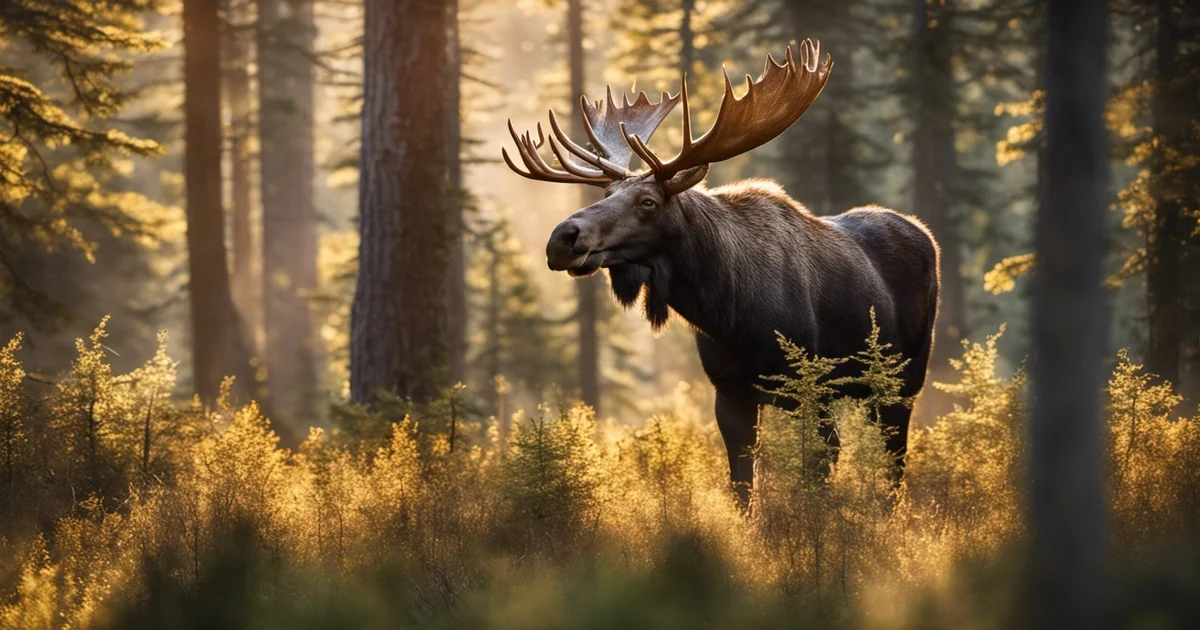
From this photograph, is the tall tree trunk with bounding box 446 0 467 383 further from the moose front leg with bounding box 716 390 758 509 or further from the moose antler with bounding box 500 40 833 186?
the moose front leg with bounding box 716 390 758 509

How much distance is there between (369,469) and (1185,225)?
31.3ft

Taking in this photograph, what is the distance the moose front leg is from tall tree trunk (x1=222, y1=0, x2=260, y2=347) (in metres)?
16.5

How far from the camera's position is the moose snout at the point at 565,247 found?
255 inches

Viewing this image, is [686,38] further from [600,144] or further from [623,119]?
[600,144]

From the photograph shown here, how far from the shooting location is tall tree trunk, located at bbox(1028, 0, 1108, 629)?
3.84m

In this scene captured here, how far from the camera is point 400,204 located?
936 centimetres

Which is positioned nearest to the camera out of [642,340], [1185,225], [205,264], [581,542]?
[581,542]

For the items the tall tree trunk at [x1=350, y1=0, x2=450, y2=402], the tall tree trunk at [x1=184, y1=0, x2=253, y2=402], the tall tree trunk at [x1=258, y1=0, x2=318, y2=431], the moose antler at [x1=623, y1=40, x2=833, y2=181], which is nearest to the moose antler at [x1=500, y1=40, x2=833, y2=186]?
the moose antler at [x1=623, y1=40, x2=833, y2=181]

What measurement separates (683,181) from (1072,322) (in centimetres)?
360

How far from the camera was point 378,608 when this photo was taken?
471 cm

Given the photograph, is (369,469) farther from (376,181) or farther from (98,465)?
(376,181)

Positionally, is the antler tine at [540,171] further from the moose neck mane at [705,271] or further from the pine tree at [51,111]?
the pine tree at [51,111]

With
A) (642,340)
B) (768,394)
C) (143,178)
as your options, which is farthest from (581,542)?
(642,340)

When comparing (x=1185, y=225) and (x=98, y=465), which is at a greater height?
(x=1185, y=225)
